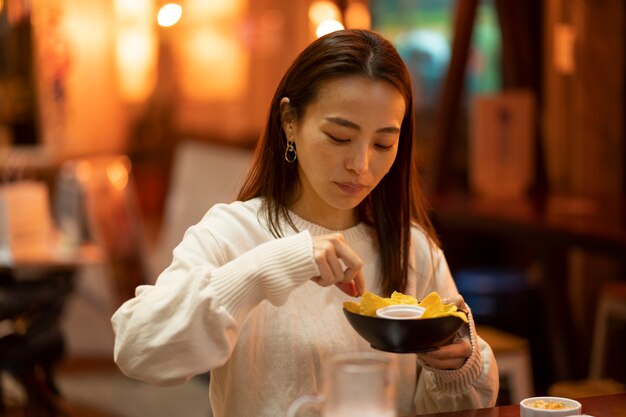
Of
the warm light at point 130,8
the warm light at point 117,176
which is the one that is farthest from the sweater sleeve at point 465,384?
the warm light at point 130,8

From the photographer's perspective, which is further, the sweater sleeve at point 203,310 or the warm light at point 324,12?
the warm light at point 324,12

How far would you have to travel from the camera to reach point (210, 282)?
5.14 ft

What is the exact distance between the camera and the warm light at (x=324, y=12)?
A: 5.83 metres

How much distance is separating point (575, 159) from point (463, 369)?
358 centimetres

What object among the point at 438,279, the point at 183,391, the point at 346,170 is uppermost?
the point at 346,170

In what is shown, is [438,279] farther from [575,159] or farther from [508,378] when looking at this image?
[575,159]

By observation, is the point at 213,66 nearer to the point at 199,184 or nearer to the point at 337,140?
the point at 199,184

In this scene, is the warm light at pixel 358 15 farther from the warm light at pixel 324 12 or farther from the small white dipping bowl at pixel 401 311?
the small white dipping bowl at pixel 401 311

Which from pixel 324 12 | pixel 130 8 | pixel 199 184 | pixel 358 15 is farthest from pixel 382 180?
pixel 130 8

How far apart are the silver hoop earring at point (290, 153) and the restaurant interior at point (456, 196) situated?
5.39ft

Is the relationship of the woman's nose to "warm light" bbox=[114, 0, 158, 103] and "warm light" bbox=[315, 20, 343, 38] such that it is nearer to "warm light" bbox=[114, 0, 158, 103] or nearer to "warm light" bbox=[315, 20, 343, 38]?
"warm light" bbox=[315, 20, 343, 38]

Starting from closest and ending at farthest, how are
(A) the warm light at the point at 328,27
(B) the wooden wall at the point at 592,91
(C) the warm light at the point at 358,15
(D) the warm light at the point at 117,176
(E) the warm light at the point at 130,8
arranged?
(B) the wooden wall at the point at 592,91 < (A) the warm light at the point at 328,27 < (D) the warm light at the point at 117,176 < (C) the warm light at the point at 358,15 < (E) the warm light at the point at 130,8

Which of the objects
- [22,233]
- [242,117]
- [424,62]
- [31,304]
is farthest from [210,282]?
[242,117]

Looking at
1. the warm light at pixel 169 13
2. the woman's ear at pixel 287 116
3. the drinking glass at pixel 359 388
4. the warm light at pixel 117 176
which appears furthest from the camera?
the warm light at pixel 117 176
